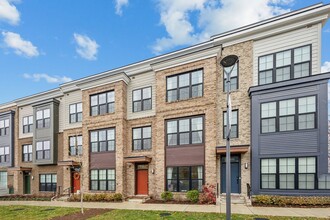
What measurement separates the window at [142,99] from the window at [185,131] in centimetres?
262

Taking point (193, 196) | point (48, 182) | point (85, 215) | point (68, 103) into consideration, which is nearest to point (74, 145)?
point (68, 103)

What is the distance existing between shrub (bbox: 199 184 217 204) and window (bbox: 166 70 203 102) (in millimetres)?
6039

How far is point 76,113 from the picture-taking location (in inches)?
776

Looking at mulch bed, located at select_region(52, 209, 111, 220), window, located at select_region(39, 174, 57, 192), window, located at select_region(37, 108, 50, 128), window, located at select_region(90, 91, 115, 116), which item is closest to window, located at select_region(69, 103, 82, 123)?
window, located at select_region(90, 91, 115, 116)

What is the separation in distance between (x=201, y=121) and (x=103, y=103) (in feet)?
27.7

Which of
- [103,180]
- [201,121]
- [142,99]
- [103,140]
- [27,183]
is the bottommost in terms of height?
[27,183]

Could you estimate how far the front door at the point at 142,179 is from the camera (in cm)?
1620

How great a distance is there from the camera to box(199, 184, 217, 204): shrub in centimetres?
1279

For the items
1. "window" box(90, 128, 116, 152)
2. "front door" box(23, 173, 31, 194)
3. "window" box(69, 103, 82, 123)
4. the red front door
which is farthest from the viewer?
"front door" box(23, 173, 31, 194)

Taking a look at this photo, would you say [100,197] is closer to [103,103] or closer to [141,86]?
[103,103]

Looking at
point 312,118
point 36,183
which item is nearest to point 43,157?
point 36,183

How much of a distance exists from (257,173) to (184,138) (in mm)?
5032

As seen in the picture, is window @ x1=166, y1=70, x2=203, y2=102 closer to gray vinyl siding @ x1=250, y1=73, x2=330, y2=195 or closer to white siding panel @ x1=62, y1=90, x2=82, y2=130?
gray vinyl siding @ x1=250, y1=73, x2=330, y2=195

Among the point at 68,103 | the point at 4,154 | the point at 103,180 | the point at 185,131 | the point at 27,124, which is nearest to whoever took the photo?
the point at 185,131
